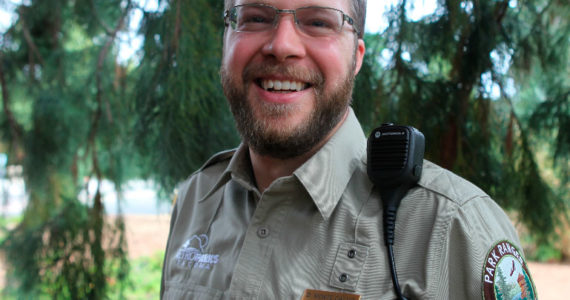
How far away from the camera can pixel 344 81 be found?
3.31ft

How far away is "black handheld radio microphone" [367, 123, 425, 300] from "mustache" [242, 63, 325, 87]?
→ 0.17m

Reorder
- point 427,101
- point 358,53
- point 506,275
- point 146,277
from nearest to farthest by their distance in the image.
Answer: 1. point 506,275
2. point 358,53
3. point 427,101
4. point 146,277

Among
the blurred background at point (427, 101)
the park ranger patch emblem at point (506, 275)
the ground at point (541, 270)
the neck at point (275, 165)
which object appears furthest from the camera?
the ground at point (541, 270)

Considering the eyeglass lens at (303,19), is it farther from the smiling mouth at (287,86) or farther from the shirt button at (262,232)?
the shirt button at (262,232)

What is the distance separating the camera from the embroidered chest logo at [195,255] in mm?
1052

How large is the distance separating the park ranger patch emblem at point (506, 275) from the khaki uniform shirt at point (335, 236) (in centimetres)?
1

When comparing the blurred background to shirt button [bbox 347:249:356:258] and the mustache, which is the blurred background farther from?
shirt button [bbox 347:249:356:258]

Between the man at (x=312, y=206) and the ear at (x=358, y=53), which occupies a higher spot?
the ear at (x=358, y=53)

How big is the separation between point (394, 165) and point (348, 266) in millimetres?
177

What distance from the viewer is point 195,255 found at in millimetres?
1097

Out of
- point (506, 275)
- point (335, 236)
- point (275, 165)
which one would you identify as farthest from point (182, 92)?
point (506, 275)

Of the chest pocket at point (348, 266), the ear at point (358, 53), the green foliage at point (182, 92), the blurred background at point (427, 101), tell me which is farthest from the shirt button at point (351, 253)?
the green foliage at point (182, 92)

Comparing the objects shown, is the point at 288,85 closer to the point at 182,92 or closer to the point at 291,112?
the point at 291,112

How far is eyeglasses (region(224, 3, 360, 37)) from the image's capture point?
98 cm
